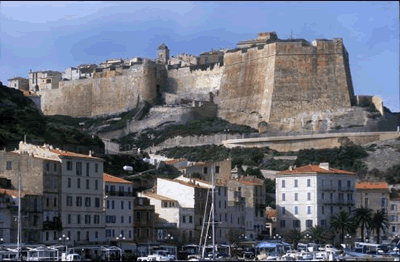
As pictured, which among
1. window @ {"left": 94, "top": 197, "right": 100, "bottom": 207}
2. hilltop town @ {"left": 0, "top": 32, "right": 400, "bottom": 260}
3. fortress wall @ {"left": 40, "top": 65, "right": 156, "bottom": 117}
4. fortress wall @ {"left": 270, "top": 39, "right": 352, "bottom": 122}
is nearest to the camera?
hilltop town @ {"left": 0, "top": 32, "right": 400, "bottom": 260}

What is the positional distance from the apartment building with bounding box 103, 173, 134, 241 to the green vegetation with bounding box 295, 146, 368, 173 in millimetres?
40597

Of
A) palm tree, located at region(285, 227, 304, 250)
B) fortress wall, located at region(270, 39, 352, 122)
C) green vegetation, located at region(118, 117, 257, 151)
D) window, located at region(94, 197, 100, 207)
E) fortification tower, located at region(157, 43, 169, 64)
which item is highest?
fortification tower, located at region(157, 43, 169, 64)

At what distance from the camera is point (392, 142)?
12625cm

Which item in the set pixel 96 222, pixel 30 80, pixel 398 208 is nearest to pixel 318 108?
pixel 398 208

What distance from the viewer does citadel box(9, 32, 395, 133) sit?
139 metres

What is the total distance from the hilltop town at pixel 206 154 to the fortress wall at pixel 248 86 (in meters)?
0.17

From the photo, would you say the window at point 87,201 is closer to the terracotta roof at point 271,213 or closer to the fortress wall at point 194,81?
the terracotta roof at point 271,213

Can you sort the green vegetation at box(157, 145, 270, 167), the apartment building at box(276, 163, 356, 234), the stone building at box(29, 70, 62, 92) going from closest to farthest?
1. the apartment building at box(276, 163, 356, 234)
2. the green vegetation at box(157, 145, 270, 167)
3. the stone building at box(29, 70, 62, 92)

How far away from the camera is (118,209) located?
80.1 meters

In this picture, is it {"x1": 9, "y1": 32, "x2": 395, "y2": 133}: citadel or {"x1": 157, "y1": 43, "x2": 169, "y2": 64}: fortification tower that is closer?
{"x1": 9, "y1": 32, "x2": 395, "y2": 133}: citadel

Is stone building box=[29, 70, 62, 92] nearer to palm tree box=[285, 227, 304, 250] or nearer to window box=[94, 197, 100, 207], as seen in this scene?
palm tree box=[285, 227, 304, 250]

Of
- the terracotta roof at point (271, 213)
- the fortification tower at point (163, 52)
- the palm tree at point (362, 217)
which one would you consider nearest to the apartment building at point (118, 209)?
the palm tree at point (362, 217)

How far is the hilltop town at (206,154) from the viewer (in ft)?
252

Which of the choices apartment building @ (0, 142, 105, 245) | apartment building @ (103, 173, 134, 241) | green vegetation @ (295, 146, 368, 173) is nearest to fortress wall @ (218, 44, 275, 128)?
green vegetation @ (295, 146, 368, 173)
